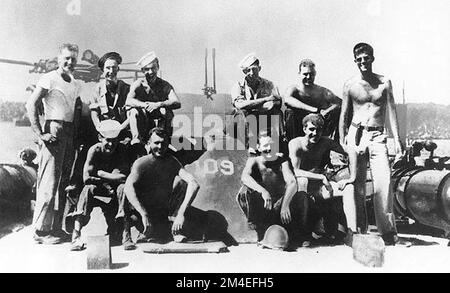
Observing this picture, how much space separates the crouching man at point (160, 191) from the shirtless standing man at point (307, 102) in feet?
5.94

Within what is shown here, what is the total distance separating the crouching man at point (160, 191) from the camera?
750 centimetres

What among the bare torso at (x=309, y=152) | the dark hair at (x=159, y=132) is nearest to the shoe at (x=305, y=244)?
the bare torso at (x=309, y=152)

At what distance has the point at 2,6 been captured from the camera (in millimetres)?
8047

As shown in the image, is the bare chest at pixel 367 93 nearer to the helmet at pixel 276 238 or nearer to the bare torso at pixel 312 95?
the bare torso at pixel 312 95

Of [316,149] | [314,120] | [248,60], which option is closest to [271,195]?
[316,149]

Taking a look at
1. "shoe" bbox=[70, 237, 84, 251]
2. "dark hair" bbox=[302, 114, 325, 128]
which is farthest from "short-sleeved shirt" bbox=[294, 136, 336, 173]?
"shoe" bbox=[70, 237, 84, 251]

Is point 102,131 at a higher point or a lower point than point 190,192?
higher

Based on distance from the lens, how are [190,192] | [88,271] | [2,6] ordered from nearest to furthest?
[88,271], [190,192], [2,6]

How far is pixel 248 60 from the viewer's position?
810 cm

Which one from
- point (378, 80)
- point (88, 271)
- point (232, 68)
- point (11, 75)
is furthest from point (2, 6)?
point (378, 80)

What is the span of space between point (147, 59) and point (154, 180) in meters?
1.82

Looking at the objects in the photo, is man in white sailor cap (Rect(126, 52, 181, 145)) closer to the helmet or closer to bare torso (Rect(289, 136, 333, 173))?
bare torso (Rect(289, 136, 333, 173))
